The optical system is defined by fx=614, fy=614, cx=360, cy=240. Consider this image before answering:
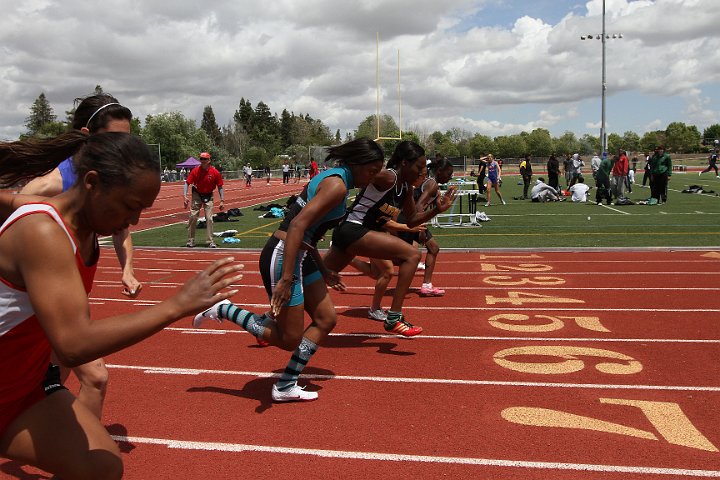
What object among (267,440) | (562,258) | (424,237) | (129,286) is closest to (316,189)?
(129,286)

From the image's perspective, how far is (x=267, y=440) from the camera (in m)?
3.82

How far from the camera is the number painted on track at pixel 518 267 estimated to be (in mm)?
9938

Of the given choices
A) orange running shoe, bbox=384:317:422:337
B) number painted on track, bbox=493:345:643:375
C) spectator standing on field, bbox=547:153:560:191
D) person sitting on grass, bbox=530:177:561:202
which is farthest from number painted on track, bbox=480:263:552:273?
spectator standing on field, bbox=547:153:560:191

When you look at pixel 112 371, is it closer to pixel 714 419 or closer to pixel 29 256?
pixel 29 256

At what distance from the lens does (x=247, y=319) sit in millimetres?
4652

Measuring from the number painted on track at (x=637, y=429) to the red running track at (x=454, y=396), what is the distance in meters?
0.02

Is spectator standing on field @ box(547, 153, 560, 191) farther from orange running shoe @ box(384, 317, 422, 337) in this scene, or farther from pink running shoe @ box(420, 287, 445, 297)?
orange running shoe @ box(384, 317, 422, 337)

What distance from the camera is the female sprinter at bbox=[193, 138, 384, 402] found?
415 cm

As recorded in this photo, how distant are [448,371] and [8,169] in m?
3.73

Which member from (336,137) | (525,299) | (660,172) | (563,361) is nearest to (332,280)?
(563,361)

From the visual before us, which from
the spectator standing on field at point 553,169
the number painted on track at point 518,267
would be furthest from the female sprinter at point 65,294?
the spectator standing on field at point 553,169

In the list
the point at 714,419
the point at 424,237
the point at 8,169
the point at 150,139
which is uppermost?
the point at 150,139

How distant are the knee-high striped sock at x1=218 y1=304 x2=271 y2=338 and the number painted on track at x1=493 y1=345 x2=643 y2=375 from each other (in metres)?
2.09

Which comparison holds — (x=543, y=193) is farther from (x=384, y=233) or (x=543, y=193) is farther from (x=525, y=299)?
(x=384, y=233)
